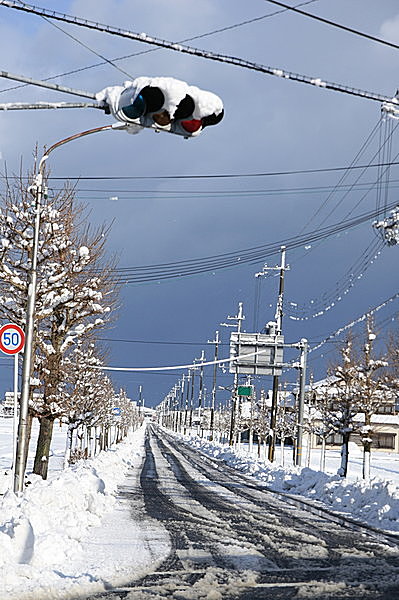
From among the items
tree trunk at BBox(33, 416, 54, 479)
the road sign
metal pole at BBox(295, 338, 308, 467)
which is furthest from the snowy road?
metal pole at BBox(295, 338, 308, 467)

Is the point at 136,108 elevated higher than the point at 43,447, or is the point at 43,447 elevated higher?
the point at 136,108

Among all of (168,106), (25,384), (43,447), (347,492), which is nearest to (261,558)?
(25,384)

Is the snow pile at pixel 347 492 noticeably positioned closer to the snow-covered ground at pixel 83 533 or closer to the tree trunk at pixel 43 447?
the snow-covered ground at pixel 83 533

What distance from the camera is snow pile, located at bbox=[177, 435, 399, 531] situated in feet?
57.9

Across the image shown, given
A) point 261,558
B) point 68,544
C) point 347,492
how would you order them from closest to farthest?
point 68,544, point 261,558, point 347,492

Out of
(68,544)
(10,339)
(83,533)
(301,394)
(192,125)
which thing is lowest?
(83,533)

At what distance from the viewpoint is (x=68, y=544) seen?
10.6 m

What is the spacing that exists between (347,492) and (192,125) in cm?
1700

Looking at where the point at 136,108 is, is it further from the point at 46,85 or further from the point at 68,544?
the point at 68,544

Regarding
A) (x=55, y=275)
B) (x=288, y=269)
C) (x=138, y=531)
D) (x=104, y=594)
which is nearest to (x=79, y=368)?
Result: (x=288, y=269)

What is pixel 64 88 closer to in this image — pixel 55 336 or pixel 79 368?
pixel 55 336

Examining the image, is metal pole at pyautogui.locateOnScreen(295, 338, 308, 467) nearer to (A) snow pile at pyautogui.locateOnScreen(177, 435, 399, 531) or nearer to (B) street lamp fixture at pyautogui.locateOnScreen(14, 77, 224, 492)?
(A) snow pile at pyautogui.locateOnScreen(177, 435, 399, 531)

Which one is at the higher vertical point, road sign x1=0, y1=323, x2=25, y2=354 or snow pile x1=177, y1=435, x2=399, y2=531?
road sign x1=0, y1=323, x2=25, y2=354

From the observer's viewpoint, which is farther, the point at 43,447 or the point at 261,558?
the point at 43,447
